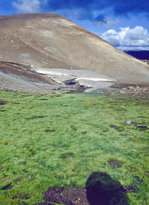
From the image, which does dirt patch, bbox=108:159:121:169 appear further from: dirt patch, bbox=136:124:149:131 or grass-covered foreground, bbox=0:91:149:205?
dirt patch, bbox=136:124:149:131

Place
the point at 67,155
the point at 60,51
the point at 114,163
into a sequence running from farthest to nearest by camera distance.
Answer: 1. the point at 60,51
2. the point at 67,155
3. the point at 114,163

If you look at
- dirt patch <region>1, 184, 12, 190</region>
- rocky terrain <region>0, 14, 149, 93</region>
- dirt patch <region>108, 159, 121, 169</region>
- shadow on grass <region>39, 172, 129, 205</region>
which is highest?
rocky terrain <region>0, 14, 149, 93</region>

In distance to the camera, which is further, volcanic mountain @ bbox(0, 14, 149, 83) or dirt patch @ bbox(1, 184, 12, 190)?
volcanic mountain @ bbox(0, 14, 149, 83)

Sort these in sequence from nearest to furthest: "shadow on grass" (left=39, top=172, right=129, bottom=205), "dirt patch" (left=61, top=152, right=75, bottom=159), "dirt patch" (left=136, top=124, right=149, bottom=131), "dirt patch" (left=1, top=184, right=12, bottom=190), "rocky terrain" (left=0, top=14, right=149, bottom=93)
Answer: "shadow on grass" (left=39, top=172, right=129, bottom=205), "dirt patch" (left=1, top=184, right=12, bottom=190), "dirt patch" (left=61, top=152, right=75, bottom=159), "dirt patch" (left=136, top=124, right=149, bottom=131), "rocky terrain" (left=0, top=14, right=149, bottom=93)

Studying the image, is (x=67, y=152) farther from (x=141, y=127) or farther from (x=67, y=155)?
(x=141, y=127)

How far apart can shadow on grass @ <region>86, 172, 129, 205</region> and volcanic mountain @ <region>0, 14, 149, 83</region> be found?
3215 cm

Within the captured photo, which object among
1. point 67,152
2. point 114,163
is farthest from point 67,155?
point 114,163

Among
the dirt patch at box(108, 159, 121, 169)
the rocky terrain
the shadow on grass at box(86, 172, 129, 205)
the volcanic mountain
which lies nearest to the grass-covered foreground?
the dirt patch at box(108, 159, 121, 169)

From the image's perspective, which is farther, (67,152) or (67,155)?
(67,152)

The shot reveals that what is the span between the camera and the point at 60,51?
159 ft

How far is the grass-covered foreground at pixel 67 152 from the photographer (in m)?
4.24

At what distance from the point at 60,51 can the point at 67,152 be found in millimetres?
45359

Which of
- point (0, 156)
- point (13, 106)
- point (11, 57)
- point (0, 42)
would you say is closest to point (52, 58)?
point (11, 57)

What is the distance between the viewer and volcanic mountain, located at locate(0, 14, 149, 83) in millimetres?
40688
